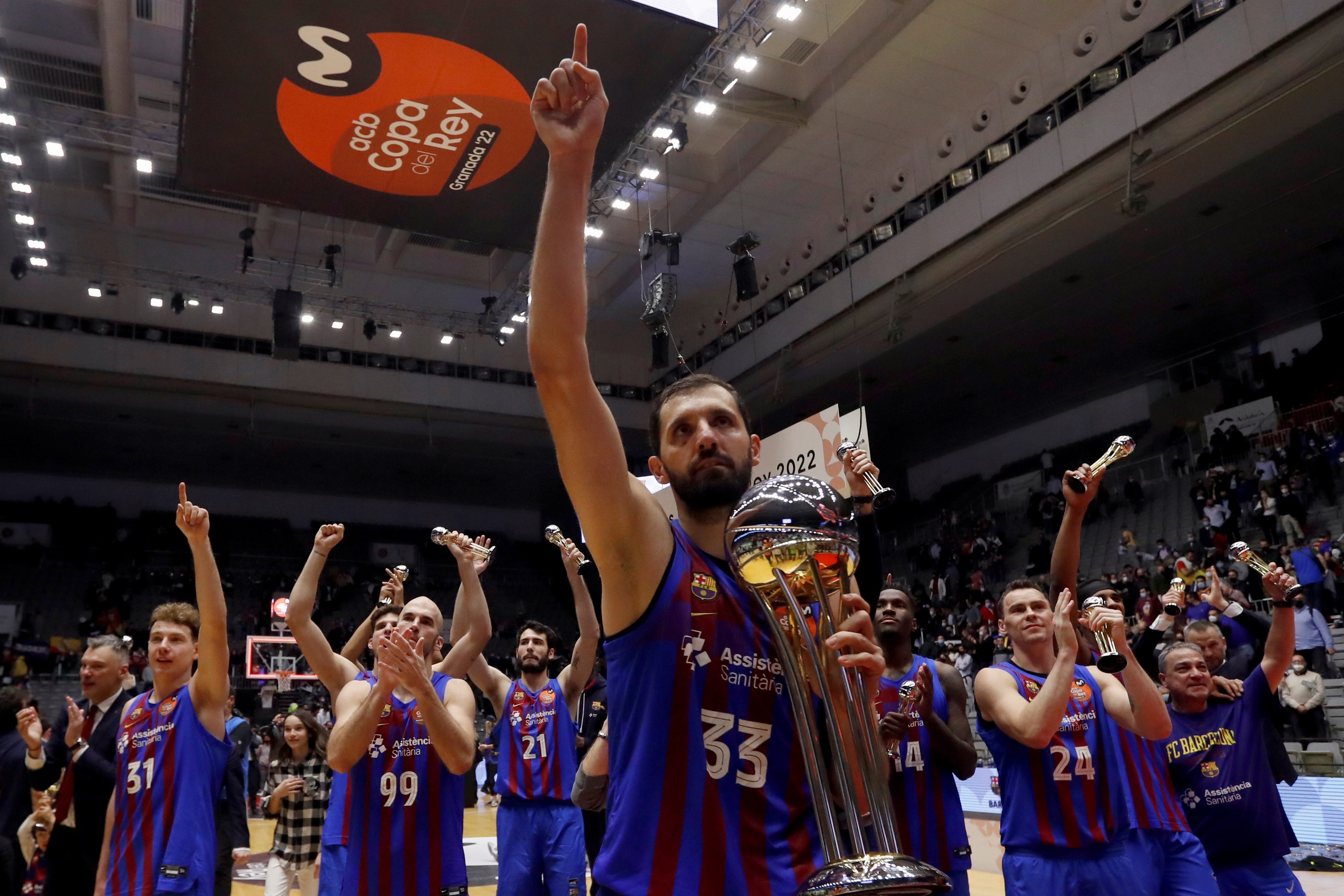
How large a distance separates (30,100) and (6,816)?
43.0ft

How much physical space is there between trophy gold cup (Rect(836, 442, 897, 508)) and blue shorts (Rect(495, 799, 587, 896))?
512 centimetres

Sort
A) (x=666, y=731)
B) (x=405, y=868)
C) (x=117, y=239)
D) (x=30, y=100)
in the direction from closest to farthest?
1. (x=666, y=731)
2. (x=405, y=868)
3. (x=30, y=100)
4. (x=117, y=239)

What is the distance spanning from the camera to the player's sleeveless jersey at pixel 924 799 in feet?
15.7

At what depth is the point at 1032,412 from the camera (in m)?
25.9

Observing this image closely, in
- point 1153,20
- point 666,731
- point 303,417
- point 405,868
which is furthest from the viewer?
point 303,417

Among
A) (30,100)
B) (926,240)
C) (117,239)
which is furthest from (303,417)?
(926,240)

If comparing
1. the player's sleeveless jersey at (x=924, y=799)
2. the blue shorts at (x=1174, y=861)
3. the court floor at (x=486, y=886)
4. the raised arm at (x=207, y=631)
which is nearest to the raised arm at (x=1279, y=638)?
the blue shorts at (x=1174, y=861)

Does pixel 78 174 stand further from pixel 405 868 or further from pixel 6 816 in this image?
pixel 405 868

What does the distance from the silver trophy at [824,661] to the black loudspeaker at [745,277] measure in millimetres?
13685

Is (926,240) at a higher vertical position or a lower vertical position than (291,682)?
higher

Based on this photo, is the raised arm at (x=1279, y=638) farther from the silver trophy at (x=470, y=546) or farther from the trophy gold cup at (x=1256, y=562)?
the silver trophy at (x=470, y=546)

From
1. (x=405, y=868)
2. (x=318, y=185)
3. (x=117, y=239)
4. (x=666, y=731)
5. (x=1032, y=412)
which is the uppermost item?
(x=117, y=239)

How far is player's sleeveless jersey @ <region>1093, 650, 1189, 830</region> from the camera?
4391mm

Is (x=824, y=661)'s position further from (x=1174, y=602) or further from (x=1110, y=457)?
(x=1174, y=602)
